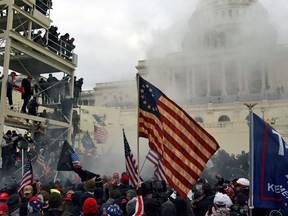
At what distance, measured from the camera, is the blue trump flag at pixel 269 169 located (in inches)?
155

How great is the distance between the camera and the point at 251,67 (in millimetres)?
57969

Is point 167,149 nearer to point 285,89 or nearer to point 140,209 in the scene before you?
point 140,209

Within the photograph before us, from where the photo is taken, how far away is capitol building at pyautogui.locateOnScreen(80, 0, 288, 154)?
4466 centimetres

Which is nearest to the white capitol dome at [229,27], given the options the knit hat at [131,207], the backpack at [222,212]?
the knit hat at [131,207]

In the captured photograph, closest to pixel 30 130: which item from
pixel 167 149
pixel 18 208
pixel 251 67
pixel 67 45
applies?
pixel 67 45

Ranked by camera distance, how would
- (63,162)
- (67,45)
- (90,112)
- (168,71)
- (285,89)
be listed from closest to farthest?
(63,162)
(67,45)
(90,112)
(285,89)
(168,71)

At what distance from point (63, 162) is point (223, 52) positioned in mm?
50420

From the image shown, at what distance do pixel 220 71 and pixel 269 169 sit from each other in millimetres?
58074

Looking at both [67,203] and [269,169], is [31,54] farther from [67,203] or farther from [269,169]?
[269,169]

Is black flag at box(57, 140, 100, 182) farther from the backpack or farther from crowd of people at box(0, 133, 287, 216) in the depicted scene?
the backpack

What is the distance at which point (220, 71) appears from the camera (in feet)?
198

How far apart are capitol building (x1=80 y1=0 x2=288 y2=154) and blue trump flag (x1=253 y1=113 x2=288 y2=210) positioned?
32420mm

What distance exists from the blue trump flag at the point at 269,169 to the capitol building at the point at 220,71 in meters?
32.4

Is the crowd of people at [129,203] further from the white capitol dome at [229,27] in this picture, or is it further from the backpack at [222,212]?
the white capitol dome at [229,27]
